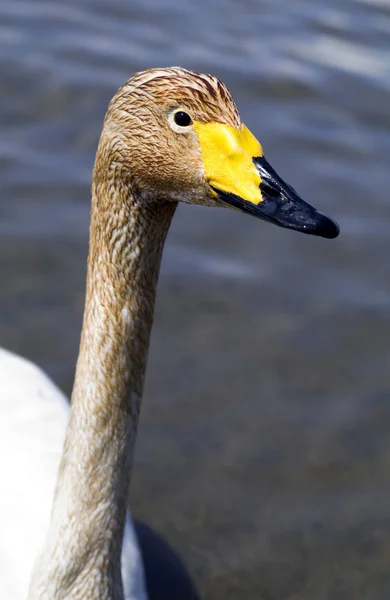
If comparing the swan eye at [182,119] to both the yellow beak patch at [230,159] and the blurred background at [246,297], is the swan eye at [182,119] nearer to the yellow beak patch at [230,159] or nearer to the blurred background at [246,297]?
the yellow beak patch at [230,159]

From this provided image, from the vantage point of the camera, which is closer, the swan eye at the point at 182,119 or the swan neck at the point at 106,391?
the swan eye at the point at 182,119

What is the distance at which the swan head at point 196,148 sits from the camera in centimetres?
275

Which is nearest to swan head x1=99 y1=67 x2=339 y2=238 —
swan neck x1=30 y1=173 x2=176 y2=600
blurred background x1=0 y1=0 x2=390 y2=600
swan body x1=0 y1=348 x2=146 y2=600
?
swan neck x1=30 y1=173 x2=176 y2=600

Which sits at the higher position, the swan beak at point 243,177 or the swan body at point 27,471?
the swan beak at point 243,177

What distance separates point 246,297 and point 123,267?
10.5ft

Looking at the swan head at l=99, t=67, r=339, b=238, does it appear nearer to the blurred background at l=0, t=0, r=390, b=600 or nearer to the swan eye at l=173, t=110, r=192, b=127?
the swan eye at l=173, t=110, r=192, b=127

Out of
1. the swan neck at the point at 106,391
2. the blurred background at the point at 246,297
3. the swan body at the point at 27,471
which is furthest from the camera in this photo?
the blurred background at the point at 246,297

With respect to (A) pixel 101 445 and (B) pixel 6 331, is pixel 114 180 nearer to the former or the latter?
(A) pixel 101 445

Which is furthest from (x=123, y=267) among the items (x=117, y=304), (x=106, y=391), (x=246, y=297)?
(x=246, y=297)

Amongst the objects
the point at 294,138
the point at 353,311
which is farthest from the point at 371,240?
the point at 294,138

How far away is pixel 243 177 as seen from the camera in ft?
9.19

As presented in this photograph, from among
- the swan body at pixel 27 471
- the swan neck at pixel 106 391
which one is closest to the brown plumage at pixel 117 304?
the swan neck at pixel 106 391

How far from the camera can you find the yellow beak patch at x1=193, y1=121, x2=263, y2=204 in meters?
2.79

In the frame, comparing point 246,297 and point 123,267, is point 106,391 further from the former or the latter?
point 246,297
